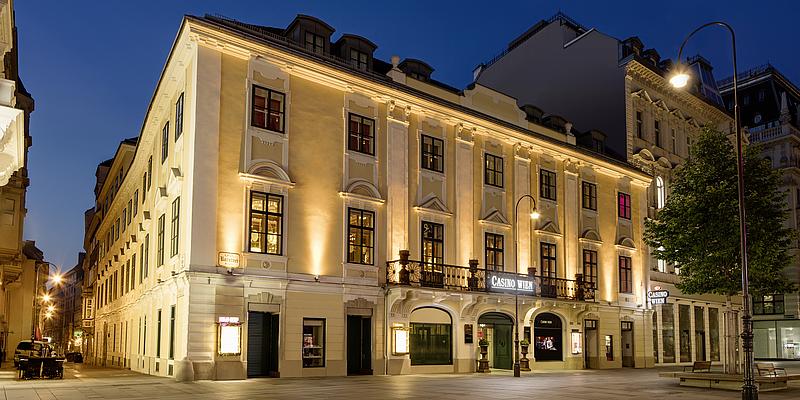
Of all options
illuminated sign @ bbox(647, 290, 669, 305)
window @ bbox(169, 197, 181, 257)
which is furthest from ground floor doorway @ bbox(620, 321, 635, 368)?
window @ bbox(169, 197, 181, 257)

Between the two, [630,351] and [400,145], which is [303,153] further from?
[630,351]

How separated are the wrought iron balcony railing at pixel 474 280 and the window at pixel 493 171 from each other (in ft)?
15.2

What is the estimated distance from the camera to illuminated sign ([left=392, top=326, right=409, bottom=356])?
2994 cm

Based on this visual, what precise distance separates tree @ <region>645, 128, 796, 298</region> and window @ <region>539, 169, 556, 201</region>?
1029cm

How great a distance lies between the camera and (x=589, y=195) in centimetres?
4138

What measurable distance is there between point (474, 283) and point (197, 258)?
1264cm

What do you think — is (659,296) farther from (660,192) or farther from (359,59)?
(359,59)

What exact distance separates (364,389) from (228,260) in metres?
7.08

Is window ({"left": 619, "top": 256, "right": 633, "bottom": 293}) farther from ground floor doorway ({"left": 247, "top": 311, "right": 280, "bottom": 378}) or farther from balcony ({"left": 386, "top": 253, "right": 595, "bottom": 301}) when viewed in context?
ground floor doorway ({"left": 247, "top": 311, "right": 280, "bottom": 378})

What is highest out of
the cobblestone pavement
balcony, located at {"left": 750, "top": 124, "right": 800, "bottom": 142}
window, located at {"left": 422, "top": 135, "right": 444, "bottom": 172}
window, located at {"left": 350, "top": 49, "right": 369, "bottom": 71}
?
balcony, located at {"left": 750, "top": 124, "right": 800, "bottom": 142}

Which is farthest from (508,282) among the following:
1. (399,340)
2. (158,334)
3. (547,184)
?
(158,334)

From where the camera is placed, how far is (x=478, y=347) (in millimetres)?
33531

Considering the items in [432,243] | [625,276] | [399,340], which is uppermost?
[432,243]

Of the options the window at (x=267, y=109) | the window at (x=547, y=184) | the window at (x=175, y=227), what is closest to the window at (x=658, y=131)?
the window at (x=547, y=184)
